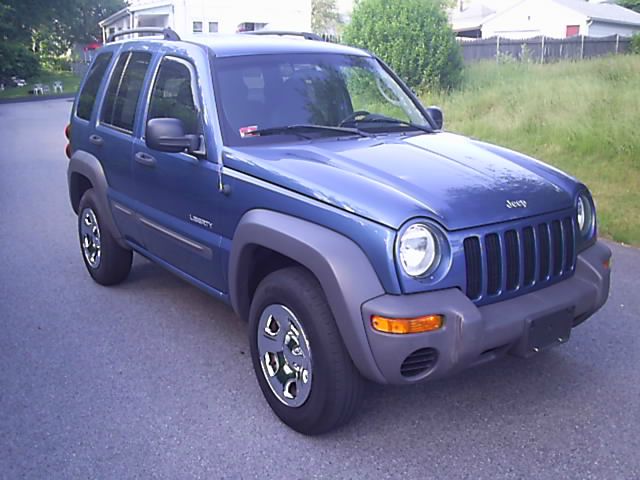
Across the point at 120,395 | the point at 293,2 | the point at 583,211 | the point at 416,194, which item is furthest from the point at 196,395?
the point at 293,2

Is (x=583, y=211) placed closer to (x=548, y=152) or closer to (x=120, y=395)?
(x=120, y=395)

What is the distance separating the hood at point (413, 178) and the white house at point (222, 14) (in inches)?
1502

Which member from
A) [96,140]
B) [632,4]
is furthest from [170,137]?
[632,4]

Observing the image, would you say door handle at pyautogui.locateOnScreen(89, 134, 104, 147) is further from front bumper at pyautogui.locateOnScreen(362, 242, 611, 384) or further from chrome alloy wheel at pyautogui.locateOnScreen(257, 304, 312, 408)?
front bumper at pyautogui.locateOnScreen(362, 242, 611, 384)

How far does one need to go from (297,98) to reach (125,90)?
155 cm

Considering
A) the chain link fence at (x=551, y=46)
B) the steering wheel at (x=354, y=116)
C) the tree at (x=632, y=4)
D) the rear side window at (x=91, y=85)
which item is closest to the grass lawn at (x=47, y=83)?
the chain link fence at (x=551, y=46)

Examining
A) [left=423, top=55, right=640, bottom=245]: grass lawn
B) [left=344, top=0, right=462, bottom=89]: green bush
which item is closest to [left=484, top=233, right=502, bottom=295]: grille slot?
[left=423, top=55, right=640, bottom=245]: grass lawn

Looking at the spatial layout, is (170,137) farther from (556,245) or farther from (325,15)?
(325,15)

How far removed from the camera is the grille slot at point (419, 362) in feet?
11.1

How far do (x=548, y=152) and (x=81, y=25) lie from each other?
61303 mm

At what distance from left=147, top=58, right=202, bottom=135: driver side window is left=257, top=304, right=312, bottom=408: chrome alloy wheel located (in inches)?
51.3

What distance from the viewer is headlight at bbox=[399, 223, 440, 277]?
338 cm

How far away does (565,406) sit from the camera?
4113 millimetres

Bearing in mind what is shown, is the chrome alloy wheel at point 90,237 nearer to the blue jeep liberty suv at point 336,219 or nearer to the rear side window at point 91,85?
the blue jeep liberty suv at point 336,219
